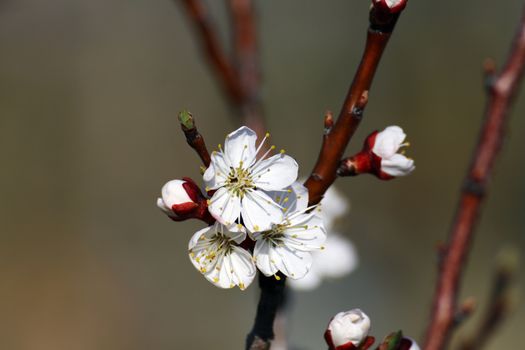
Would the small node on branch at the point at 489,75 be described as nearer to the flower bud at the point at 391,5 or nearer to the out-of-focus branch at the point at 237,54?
the flower bud at the point at 391,5

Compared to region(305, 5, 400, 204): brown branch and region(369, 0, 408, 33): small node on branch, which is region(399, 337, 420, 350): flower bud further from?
region(369, 0, 408, 33): small node on branch

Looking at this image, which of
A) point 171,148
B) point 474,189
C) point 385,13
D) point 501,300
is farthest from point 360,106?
point 171,148

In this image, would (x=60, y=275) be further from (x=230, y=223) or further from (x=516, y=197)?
(x=230, y=223)

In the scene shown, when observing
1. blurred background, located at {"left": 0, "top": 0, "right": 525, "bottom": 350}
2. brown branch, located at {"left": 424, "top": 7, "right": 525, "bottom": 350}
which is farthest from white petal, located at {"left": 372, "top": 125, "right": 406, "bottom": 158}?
blurred background, located at {"left": 0, "top": 0, "right": 525, "bottom": 350}

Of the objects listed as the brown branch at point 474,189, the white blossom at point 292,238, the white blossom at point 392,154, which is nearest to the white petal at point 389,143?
the white blossom at point 392,154

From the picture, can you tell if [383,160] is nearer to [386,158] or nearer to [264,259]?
[386,158]

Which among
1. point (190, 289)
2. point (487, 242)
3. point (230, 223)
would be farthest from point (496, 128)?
point (487, 242)
